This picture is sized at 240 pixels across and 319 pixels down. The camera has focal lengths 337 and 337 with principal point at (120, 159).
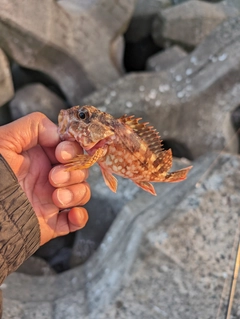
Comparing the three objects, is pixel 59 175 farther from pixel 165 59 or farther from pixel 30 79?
pixel 165 59

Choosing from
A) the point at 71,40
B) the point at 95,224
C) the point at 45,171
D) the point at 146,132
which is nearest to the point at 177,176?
the point at 146,132

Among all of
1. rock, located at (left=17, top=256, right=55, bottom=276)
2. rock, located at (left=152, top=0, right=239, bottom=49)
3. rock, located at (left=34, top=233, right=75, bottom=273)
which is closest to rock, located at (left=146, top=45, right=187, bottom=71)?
rock, located at (left=152, top=0, right=239, bottom=49)

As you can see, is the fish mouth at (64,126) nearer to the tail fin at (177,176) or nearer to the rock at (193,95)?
the tail fin at (177,176)

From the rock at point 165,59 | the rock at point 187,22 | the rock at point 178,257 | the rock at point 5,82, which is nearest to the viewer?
the rock at point 178,257

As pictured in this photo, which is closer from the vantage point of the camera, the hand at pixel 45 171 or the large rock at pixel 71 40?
the hand at pixel 45 171

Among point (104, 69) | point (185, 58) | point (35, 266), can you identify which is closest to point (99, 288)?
point (35, 266)

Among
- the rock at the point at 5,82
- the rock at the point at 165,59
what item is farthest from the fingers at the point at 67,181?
the rock at the point at 165,59

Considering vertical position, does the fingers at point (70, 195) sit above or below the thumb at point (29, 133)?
below
